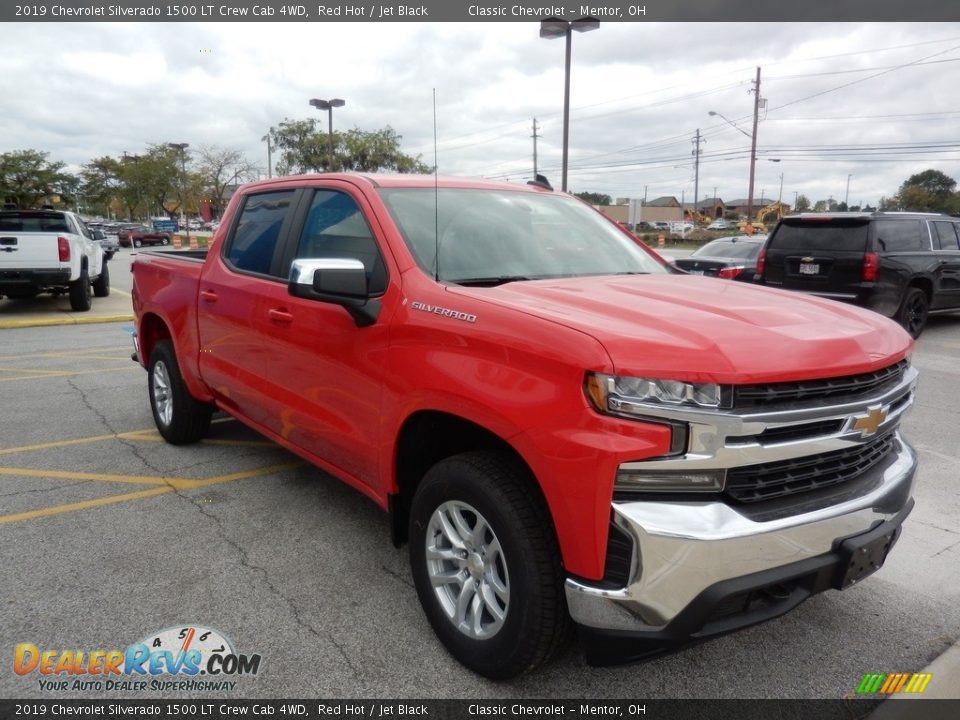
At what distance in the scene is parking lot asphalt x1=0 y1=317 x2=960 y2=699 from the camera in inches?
106

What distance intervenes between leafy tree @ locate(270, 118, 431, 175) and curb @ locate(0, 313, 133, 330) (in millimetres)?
35403

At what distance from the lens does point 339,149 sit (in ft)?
159

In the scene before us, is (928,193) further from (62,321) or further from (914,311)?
(62,321)

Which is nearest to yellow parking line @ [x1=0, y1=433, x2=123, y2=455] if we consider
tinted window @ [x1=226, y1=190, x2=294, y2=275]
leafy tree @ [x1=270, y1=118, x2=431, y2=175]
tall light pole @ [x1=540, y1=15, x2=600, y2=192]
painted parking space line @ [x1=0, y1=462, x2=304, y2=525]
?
painted parking space line @ [x1=0, y1=462, x2=304, y2=525]

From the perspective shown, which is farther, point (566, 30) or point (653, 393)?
point (566, 30)

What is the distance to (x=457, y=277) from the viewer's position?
3.08m

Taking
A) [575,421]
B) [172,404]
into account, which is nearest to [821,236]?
[172,404]

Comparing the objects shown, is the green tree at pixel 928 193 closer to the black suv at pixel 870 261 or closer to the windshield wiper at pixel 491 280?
the black suv at pixel 870 261

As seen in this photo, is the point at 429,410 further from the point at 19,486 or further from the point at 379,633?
the point at 19,486

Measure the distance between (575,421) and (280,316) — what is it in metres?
2.06

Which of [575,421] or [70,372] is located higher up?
[575,421]

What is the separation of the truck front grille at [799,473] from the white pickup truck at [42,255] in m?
13.2

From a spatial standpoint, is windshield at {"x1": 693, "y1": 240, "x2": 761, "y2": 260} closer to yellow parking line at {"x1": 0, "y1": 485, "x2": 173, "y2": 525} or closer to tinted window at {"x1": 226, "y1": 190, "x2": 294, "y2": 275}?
tinted window at {"x1": 226, "y1": 190, "x2": 294, "y2": 275}

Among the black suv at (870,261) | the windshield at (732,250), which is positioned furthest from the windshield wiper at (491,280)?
the windshield at (732,250)
